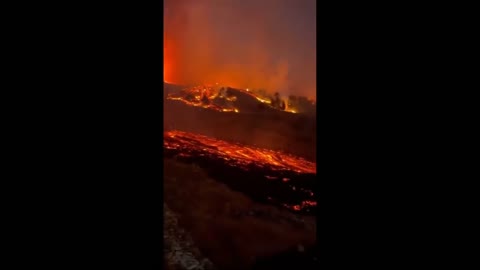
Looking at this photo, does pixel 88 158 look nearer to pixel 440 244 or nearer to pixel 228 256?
pixel 228 256

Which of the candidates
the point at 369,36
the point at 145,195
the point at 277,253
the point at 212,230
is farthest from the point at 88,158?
the point at 369,36

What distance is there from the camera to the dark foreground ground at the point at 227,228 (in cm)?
188

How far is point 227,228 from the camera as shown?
1914 millimetres

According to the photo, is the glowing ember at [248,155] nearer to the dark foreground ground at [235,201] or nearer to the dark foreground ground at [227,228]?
the dark foreground ground at [235,201]

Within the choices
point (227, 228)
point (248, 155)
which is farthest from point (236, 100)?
point (227, 228)

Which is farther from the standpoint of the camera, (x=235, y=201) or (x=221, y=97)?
(x=221, y=97)

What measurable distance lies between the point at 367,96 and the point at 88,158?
5.46 ft

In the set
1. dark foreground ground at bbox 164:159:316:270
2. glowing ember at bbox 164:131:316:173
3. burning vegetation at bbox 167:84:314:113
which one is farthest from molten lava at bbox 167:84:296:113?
dark foreground ground at bbox 164:159:316:270

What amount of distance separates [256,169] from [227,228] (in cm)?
43

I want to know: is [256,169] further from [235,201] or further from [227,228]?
[227,228]

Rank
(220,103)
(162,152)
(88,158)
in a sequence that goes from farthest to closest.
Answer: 1. (220,103)
2. (162,152)
3. (88,158)

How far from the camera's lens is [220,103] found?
85.4 inches

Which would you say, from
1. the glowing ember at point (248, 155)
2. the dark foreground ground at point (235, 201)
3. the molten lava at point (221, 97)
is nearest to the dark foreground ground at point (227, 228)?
the dark foreground ground at point (235, 201)

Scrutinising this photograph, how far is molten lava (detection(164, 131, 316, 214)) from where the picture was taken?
80.5 inches
